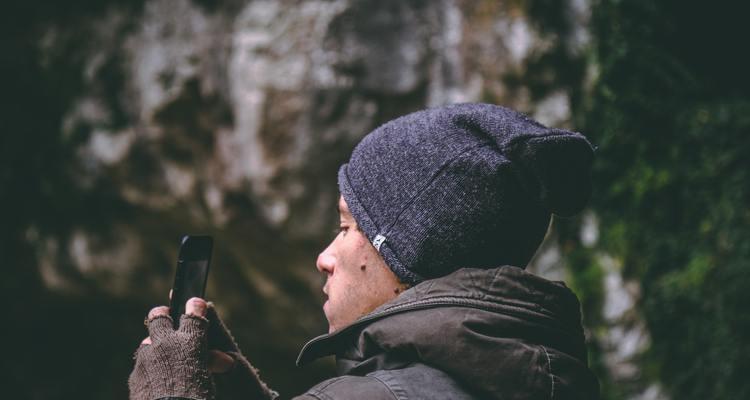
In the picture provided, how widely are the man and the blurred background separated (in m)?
2.17

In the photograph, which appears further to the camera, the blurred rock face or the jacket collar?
the blurred rock face

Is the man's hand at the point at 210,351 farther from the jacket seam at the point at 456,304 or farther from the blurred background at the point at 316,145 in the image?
the blurred background at the point at 316,145

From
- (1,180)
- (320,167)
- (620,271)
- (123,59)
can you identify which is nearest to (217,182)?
(320,167)

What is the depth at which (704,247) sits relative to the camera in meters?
3.22

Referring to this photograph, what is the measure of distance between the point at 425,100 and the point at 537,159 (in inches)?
124

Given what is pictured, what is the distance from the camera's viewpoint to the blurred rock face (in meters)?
4.25

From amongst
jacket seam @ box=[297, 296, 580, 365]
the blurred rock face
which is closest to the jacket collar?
jacket seam @ box=[297, 296, 580, 365]

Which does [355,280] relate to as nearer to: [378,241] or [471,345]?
[378,241]

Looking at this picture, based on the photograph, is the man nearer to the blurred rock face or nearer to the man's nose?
the man's nose

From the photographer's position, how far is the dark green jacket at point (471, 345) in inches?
43.9

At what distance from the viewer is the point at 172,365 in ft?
3.93

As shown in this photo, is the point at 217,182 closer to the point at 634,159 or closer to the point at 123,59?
the point at 123,59

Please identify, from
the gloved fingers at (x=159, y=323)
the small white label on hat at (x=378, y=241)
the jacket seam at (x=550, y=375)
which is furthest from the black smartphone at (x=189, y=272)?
the jacket seam at (x=550, y=375)

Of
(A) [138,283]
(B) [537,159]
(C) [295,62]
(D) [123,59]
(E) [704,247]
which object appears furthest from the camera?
(A) [138,283]
